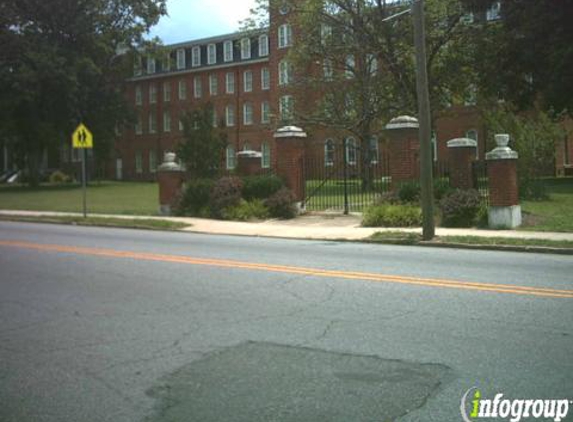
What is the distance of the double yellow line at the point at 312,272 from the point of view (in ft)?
26.1

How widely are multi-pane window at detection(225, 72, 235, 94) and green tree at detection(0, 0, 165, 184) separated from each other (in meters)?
13.1

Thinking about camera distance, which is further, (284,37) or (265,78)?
(265,78)

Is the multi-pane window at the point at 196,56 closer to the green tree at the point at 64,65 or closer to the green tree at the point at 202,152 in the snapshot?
the green tree at the point at 64,65

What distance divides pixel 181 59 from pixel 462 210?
58.2m

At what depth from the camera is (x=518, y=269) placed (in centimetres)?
985

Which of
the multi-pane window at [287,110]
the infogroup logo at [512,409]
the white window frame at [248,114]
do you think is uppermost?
the white window frame at [248,114]

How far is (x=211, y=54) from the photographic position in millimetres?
68000

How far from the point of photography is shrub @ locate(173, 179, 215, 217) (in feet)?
74.2

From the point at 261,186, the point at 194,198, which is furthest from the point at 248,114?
the point at 261,186

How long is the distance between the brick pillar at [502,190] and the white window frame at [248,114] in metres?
49.8

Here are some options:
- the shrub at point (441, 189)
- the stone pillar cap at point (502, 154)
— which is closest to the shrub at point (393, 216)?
the shrub at point (441, 189)

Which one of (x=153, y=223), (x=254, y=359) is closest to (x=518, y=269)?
(x=254, y=359)

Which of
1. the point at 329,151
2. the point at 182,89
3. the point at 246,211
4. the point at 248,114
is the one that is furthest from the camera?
the point at 182,89

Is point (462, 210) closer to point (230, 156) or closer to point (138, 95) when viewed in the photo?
point (230, 156)
